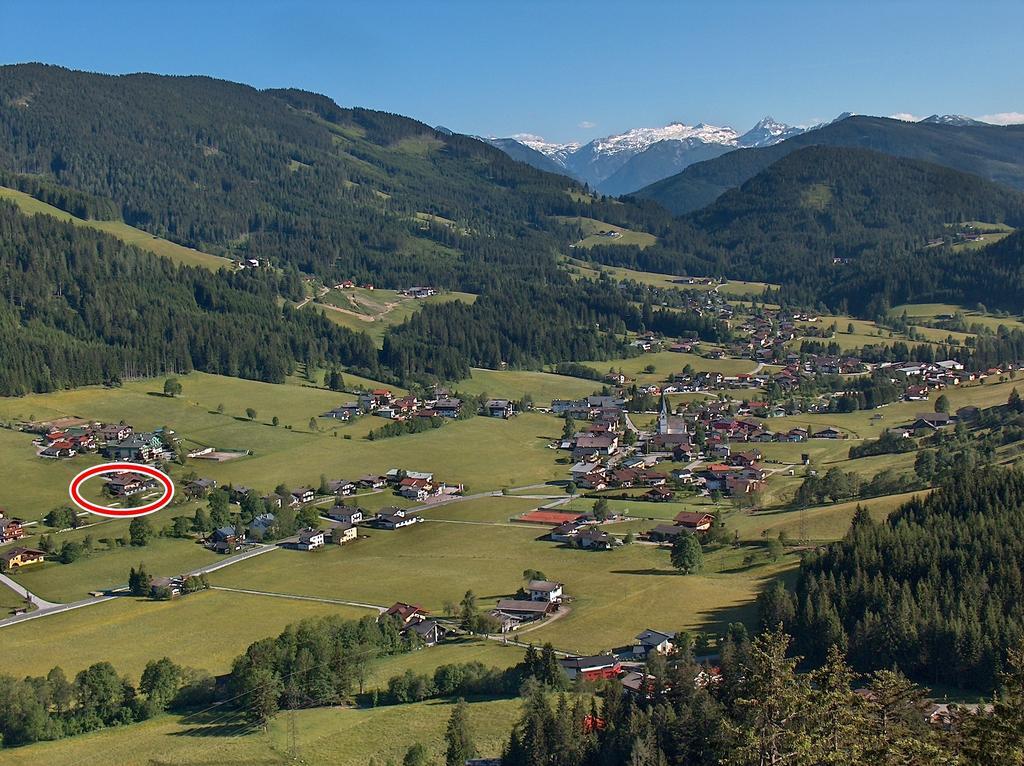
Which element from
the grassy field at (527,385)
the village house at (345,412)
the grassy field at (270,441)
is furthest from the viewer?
the grassy field at (527,385)

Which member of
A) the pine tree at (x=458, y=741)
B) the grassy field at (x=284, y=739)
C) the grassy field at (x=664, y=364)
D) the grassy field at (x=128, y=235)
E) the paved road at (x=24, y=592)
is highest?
the grassy field at (x=128, y=235)

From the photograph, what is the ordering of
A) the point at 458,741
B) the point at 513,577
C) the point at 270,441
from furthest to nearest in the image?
the point at 270,441
the point at 513,577
the point at 458,741

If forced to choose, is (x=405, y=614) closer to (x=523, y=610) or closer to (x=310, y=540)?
(x=523, y=610)

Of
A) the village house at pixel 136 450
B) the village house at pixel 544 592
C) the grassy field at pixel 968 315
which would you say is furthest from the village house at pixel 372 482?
the grassy field at pixel 968 315

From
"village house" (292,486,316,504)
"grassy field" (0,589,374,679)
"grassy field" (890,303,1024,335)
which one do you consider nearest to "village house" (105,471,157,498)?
"village house" (292,486,316,504)

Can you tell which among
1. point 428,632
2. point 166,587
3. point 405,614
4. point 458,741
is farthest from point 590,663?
point 166,587

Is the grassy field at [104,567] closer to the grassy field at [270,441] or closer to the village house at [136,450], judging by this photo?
the grassy field at [270,441]

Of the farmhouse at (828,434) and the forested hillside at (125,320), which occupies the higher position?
the forested hillside at (125,320)
